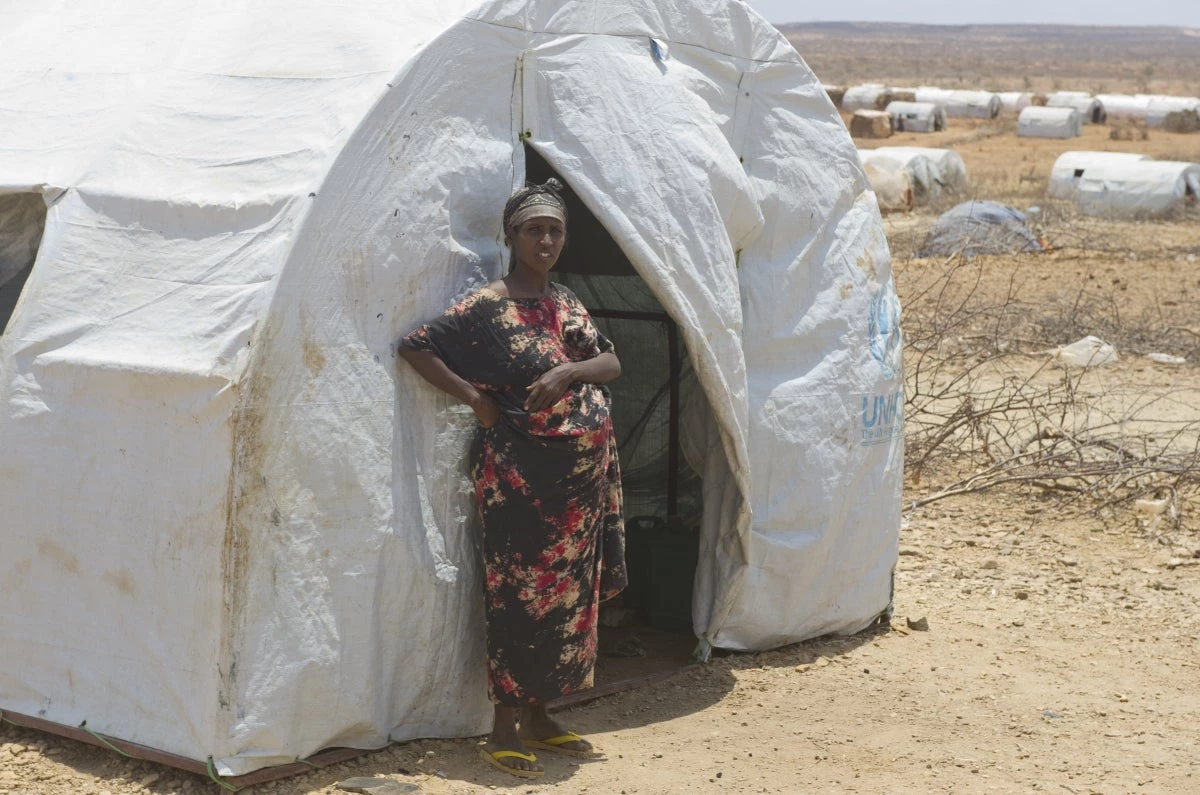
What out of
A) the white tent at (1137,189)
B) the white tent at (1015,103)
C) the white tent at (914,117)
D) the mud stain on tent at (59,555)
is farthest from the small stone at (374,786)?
the white tent at (1015,103)

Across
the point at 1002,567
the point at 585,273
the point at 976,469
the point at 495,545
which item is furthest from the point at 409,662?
the point at 976,469

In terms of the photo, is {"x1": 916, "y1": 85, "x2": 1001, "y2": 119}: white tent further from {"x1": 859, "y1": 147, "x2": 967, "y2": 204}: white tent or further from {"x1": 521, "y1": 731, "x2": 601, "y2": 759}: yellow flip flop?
{"x1": 521, "y1": 731, "x2": 601, "y2": 759}: yellow flip flop

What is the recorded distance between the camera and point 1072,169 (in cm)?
2011

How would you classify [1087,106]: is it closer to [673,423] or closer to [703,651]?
[673,423]

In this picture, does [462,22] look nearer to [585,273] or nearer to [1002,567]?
[585,273]

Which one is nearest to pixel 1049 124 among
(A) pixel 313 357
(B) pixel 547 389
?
(B) pixel 547 389

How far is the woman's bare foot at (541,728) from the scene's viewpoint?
13.4ft

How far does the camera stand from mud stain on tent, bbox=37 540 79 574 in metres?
3.75

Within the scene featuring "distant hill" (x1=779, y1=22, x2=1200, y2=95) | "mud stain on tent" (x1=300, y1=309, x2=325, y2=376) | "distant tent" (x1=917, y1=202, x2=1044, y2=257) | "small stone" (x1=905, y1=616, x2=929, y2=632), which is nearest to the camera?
"mud stain on tent" (x1=300, y1=309, x2=325, y2=376)

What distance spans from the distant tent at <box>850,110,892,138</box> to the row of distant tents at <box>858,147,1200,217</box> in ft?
42.5

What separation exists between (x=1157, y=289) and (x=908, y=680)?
9.86m

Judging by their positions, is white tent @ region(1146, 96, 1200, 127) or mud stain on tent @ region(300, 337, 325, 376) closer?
mud stain on tent @ region(300, 337, 325, 376)

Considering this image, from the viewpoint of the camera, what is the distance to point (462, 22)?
3963mm

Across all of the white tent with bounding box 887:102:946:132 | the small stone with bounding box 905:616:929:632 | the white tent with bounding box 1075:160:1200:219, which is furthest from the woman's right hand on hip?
the white tent with bounding box 887:102:946:132
